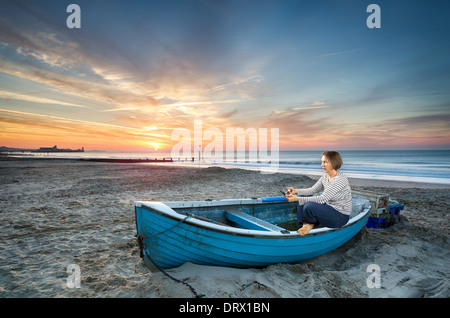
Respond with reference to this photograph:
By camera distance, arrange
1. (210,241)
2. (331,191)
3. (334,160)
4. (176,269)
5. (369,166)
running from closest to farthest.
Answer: (210,241) < (176,269) < (331,191) < (334,160) < (369,166)

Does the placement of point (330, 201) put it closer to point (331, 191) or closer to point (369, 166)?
point (331, 191)

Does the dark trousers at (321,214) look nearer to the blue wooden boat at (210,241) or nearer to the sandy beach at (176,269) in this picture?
the blue wooden boat at (210,241)

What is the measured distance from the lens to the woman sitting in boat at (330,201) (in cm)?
409

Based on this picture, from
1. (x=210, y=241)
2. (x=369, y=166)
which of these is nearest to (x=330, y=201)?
(x=210, y=241)

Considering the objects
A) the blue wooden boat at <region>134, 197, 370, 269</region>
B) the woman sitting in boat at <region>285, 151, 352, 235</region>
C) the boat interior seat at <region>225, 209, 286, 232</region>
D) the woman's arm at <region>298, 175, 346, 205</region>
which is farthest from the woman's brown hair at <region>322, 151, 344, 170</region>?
the boat interior seat at <region>225, 209, 286, 232</region>

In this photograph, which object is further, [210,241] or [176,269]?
[176,269]

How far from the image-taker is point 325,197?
4.10 metres

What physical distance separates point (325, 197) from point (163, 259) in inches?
130

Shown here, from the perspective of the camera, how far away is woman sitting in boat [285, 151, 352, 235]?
4.09 metres

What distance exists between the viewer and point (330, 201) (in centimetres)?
430

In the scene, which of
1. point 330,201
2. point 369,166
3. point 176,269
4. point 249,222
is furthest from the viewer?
point 369,166

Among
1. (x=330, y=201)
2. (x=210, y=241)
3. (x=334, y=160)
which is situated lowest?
(x=210, y=241)

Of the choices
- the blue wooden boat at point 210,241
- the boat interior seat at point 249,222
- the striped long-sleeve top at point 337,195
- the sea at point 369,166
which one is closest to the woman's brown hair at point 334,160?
the striped long-sleeve top at point 337,195
